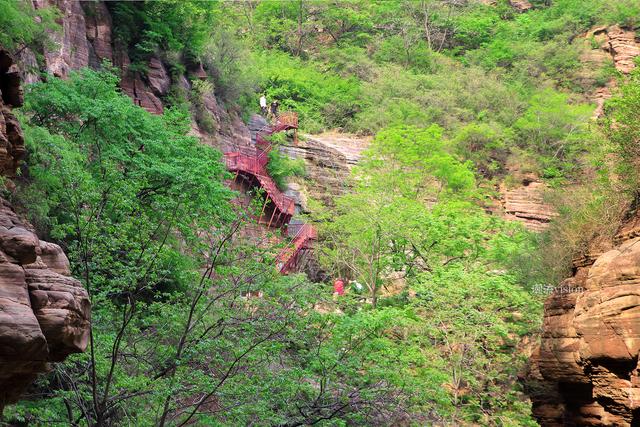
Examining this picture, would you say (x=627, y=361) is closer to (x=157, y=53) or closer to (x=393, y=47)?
(x=157, y=53)

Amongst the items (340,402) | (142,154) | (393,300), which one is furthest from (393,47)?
(340,402)

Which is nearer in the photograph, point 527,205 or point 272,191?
point 272,191

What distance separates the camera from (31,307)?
739 centimetres

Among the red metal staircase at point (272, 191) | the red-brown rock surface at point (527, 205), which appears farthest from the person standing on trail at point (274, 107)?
the red-brown rock surface at point (527, 205)

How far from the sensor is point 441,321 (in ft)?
64.8

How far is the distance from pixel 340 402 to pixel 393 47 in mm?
45728

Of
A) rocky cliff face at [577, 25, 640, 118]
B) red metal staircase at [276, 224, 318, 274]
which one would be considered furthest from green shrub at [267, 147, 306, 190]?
rocky cliff face at [577, 25, 640, 118]

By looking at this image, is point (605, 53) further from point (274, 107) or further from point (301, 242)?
point (301, 242)

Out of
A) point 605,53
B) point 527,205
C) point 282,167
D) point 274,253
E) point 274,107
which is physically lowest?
point 282,167

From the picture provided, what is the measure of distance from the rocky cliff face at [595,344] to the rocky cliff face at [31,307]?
Result: 8.03 meters

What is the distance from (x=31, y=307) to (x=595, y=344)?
28.7 ft

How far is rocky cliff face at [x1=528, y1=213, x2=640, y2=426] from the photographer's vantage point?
1074cm

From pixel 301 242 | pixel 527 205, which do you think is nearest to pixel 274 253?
pixel 301 242

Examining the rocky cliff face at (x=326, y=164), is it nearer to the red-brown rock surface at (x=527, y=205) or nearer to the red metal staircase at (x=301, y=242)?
the red metal staircase at (x=301, y=242)
